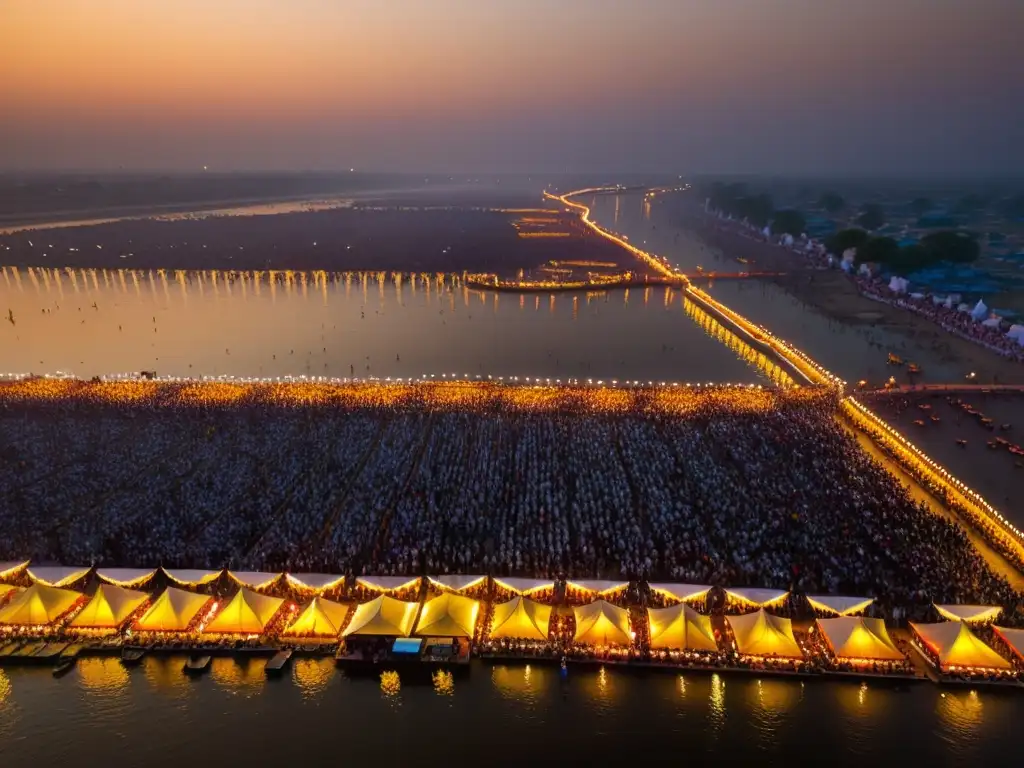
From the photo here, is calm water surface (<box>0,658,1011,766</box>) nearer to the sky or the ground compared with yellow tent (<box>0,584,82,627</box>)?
nearer to the ground

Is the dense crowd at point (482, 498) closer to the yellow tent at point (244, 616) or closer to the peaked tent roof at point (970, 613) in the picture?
the peaked tent roof at point (970, 613)

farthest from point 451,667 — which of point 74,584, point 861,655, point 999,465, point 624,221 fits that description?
point 624,221

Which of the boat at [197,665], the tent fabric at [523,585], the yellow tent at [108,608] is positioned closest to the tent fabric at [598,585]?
the tent fabric at [523,585]

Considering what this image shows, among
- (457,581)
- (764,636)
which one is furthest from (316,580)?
(764,636)

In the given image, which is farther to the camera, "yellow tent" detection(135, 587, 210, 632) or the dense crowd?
the dense crowd

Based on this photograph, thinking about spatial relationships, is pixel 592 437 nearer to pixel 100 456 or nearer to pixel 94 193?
pixel 100 456

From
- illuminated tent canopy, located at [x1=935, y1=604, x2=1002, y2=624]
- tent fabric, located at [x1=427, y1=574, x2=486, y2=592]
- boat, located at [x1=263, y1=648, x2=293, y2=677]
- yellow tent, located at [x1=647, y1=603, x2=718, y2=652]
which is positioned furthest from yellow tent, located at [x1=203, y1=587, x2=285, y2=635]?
illuminated tent canopy, located at [x1=935, y1=604, x2=1002, y2=624]

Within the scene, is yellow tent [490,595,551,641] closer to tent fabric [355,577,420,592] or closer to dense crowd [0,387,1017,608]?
dense crowd [0,387,1017,608]
